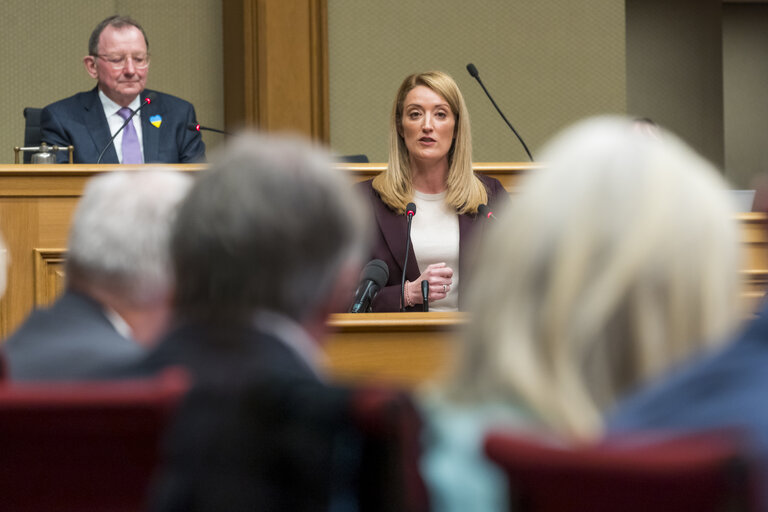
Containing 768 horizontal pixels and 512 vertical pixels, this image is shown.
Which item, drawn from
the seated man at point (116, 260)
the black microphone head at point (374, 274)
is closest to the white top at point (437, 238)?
the black microphone head at point (374, 274)

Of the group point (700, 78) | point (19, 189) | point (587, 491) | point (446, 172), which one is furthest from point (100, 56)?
point (700, 78)

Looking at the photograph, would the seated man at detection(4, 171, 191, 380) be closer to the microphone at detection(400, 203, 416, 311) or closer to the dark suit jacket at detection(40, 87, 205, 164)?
the microphone at detection(400, 203, 416, 311)

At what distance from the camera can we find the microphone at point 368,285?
3.33 metres

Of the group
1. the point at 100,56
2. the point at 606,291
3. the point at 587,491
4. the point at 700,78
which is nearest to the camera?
the point at 587,491

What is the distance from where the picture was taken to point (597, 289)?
1083 millimetres

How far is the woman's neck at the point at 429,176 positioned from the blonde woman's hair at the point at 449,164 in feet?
0.10

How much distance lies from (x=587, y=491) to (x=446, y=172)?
361 centimetres

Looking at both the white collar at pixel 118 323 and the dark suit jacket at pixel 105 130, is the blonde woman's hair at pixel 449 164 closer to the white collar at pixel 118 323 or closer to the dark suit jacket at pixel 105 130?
the dark suit jacket at pixel 105 130

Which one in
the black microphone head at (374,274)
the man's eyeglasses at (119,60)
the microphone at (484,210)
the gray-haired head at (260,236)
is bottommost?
the black microphone head at (374,274)

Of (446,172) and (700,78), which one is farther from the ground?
(700,78)

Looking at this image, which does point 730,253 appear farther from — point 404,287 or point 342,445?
point 404,287

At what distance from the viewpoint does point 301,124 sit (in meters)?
7.42

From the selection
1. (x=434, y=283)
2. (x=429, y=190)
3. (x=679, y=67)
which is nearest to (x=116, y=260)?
(x=434, y=283)

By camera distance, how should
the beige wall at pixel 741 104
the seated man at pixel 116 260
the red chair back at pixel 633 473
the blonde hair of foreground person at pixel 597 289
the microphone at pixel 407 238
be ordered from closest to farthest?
the red chair back at pixel 633 473, the blonde hair of foreground person at pixel 597 289, the seated man at pixel 116 260, the microphone at pixel 407 238, the beige wall at pixel 741 104
